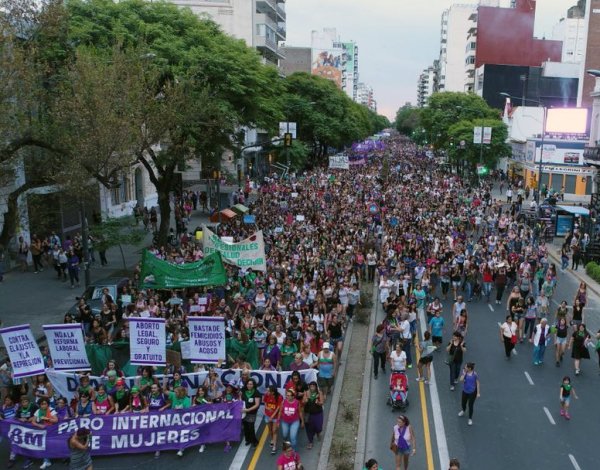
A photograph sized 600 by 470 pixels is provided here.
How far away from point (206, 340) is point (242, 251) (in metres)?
8.96

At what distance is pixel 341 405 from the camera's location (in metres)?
13.9

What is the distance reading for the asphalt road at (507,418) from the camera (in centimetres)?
1157

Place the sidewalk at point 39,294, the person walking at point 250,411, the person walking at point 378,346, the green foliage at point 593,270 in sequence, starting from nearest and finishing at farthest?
the person walking at point 250,411 → the person walking at point 378,346 → the sidewalk at point 39,294 → the green foliage at point 593,270

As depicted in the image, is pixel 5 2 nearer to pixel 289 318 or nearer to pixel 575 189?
pixel 289 318

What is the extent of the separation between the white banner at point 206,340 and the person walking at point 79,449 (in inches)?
151

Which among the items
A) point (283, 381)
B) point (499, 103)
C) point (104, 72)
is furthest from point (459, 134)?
point (283, 381)

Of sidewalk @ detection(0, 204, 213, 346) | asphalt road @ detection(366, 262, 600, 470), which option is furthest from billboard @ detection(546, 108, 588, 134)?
asphalt road @ detection(366, 262, 600, 470)

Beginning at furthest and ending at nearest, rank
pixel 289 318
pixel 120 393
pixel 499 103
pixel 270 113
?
pixel 499 103 → pixel 270 113 → pixel 289 318 → pixel 120 393

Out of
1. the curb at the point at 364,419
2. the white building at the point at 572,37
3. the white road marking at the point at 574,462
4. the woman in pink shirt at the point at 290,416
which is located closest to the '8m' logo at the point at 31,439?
the woman in pink shirt at the point at 290,416

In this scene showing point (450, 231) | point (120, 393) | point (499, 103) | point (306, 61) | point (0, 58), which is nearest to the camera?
point (120, 393)

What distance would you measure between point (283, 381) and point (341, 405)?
184cm

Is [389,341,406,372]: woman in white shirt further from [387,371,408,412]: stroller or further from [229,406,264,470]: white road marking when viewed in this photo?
[229,406,264,470]: white road marking

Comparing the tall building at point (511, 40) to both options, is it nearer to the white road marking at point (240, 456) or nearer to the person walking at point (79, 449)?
the white road marking at point (240, 456)

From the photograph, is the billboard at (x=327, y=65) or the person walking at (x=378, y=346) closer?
the person walking at (x=378, y=346)
